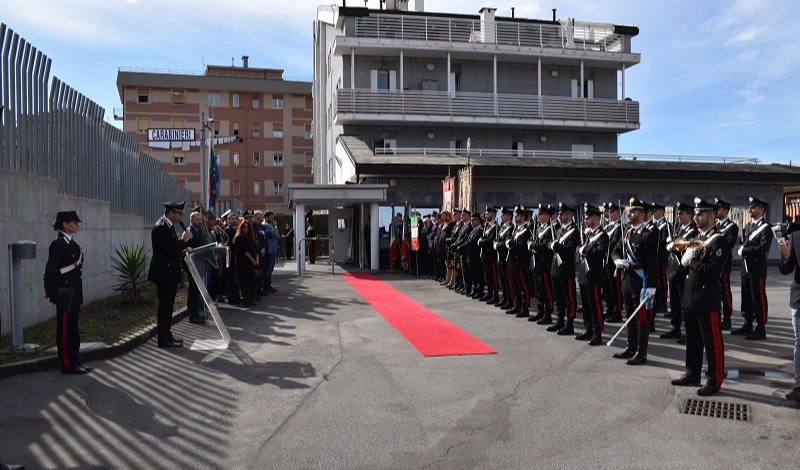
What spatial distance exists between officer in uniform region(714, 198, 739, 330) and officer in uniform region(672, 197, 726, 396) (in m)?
0.13

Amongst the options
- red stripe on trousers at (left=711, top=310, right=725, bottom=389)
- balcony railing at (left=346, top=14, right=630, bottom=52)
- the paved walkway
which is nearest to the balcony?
balcony railing at (left=346, top=14, right=630, bottom=52)

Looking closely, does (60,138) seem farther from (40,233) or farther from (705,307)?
(705,307)

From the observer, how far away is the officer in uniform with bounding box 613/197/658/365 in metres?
8.08

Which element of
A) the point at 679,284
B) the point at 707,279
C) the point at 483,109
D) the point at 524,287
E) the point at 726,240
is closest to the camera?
the point at 707,279

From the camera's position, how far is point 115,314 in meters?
11.5

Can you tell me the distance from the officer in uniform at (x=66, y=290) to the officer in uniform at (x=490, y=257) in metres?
8.61

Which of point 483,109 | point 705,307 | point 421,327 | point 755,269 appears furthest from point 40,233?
point 483,109

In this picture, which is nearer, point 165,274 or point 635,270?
point 635,270

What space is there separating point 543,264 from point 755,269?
3329 millimetres

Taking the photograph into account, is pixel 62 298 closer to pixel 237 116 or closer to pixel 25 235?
pixel 25 235

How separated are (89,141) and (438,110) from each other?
866 inches

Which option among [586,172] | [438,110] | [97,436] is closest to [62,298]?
[97,436]

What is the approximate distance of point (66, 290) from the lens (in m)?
7.56

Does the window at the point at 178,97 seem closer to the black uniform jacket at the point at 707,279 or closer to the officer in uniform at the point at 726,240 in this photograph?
the officer in uniform at the point at 726,240
